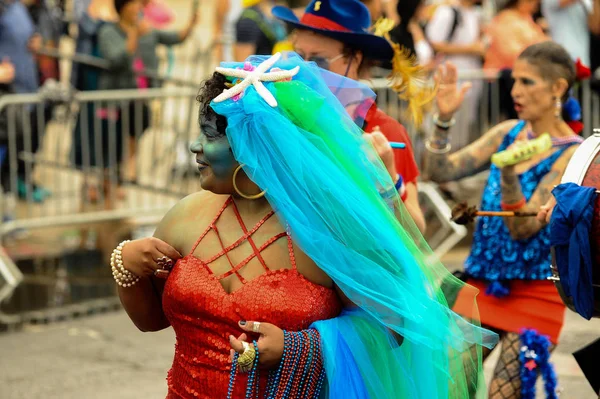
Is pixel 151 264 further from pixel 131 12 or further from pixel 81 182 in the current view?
pixel 131 12

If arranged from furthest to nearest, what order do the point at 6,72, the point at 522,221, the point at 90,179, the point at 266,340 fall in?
1. the point at 6,72
2. the point at 90,179
3. the point at 522,221
4. the point at 266,340

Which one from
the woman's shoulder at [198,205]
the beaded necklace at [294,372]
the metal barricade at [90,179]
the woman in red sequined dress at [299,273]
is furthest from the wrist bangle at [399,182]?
the metal barricade at [90,179]

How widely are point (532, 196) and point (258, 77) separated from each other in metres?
2.03

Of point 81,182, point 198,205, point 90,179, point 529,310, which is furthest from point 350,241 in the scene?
point 81,182

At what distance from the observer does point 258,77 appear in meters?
3.25

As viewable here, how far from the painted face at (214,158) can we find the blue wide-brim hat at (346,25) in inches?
64.5

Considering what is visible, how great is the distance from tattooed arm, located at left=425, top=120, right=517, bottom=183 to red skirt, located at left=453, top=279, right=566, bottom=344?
0.64 metres

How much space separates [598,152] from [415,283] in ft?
3.45

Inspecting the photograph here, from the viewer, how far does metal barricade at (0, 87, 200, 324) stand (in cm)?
871

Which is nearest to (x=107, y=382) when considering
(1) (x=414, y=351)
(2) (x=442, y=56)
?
(1) (x=414, y=351)

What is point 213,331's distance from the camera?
10.7ft

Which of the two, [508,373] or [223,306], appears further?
[508,373]

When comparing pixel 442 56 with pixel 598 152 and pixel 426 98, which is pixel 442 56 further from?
pixel 598 152

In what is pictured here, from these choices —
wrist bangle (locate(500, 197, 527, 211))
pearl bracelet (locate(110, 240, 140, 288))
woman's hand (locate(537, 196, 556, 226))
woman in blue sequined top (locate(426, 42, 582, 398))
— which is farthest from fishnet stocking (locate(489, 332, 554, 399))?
pearl bracelet (locate(110, 240, 140, 288))
